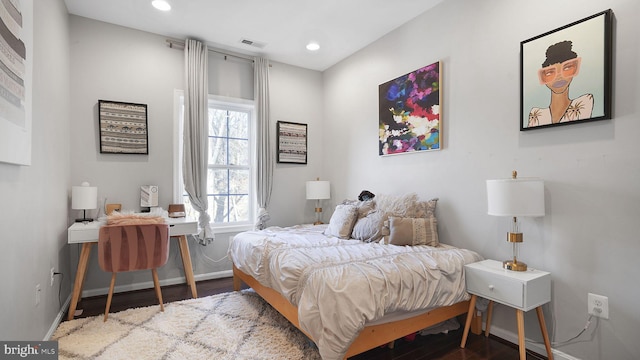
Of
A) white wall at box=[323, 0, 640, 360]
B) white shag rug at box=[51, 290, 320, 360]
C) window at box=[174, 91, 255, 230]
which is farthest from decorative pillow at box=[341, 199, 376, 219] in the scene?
window at box=[174, 91, 255, 230]

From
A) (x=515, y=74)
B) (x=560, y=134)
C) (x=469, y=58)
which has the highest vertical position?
(x=469, y=58)

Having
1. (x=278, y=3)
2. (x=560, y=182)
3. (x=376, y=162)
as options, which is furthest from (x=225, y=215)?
(x=560, y=182)

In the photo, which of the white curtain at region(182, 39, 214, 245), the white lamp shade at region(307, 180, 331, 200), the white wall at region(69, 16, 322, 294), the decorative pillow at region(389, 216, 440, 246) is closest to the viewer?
the decorative pillow at region(389, 216, 440, 246)

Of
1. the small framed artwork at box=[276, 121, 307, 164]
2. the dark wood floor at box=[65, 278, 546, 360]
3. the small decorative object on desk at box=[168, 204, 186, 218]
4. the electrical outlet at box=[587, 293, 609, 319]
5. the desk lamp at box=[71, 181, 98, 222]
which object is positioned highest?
the small framed artwork at box=[276, 121, 307, 164]

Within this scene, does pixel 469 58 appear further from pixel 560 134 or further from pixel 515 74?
pixel 560 134

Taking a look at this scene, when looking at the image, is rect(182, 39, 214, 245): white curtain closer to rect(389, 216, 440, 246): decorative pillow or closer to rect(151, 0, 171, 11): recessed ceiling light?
rect(151, 0, 171, 11): recessed ceiling light

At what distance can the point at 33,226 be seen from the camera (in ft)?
6.24

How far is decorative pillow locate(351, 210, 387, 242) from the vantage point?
275 cm

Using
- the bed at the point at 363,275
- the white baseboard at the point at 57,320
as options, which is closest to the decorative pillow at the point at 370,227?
the bed at the point at 363,275

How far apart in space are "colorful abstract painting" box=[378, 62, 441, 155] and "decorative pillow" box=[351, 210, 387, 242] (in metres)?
0.76

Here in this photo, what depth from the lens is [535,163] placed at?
84.4 inches

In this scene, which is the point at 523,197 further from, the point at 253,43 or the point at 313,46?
the point at 253,43

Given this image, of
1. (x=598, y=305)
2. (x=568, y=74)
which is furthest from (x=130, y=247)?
(x=568, y=74)

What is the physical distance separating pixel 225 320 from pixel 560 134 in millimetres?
2802
